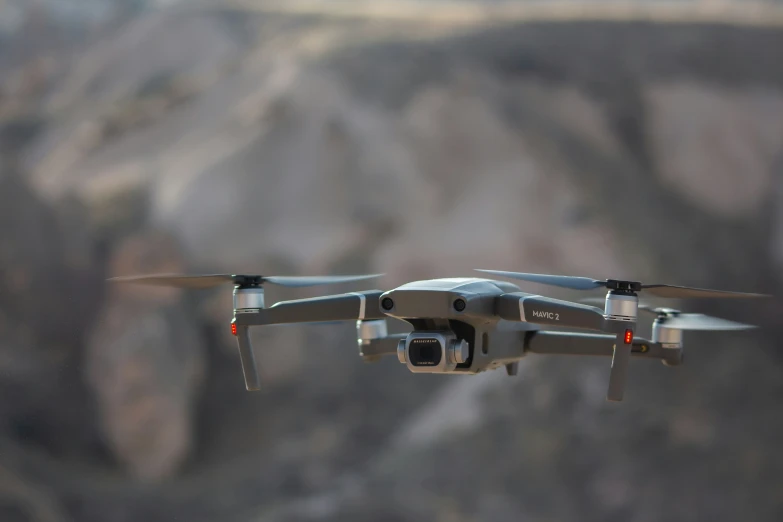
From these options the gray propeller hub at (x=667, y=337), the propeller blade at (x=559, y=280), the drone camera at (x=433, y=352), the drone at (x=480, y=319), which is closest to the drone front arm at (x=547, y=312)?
the drone at (x=480, y=319)

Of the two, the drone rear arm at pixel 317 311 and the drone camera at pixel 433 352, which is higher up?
the drone rear arm at pixel 317 311

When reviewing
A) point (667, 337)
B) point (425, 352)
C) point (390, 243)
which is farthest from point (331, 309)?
point (390, 243)

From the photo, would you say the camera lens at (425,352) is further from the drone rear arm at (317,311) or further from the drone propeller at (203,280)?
the drone propeller at (203,280)

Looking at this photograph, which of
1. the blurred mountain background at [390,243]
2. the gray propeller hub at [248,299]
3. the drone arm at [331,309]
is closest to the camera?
the drone arm at [331,309]

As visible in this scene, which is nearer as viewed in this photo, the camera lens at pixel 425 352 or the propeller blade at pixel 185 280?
the camera lens at pixel 425 352

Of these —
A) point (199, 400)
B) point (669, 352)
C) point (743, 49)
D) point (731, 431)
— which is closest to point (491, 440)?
point (731, 431)

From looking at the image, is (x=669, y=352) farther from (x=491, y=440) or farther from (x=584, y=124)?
(x=584, y=124)

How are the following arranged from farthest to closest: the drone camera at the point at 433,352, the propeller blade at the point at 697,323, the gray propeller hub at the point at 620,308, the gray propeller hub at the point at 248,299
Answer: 1. the gray propeller hub at the point at 248,299
2. the propeller blade at the point at 697,323
3. the drone camera at the point at 433,352
4. the gray propeller hub at the point at 620,308
